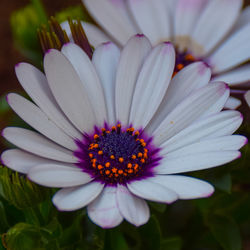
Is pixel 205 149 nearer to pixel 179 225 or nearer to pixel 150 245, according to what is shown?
pixel 150 245

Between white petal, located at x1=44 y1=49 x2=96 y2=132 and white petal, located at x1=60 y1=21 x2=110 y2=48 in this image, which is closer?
white petal, located at x1=44 y1=49 x2=96 y2=132

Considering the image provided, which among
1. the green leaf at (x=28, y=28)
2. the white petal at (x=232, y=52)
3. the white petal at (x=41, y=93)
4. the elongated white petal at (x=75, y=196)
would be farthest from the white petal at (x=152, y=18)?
the elongated white petal at (x=75, y=196)

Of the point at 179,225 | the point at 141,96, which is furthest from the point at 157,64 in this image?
the point at 179,225

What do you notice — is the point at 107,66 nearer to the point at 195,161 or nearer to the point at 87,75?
the point at 87,75

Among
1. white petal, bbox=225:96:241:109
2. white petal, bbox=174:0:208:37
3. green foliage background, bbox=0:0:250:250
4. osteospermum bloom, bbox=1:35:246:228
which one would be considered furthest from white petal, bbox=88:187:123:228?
white petal, bbox=174:0:208:37

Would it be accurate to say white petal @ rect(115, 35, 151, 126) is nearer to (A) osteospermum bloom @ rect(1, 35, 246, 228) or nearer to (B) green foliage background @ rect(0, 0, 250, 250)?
(A) osteospermum bloom @ rect(1, 35, 246, 228)
